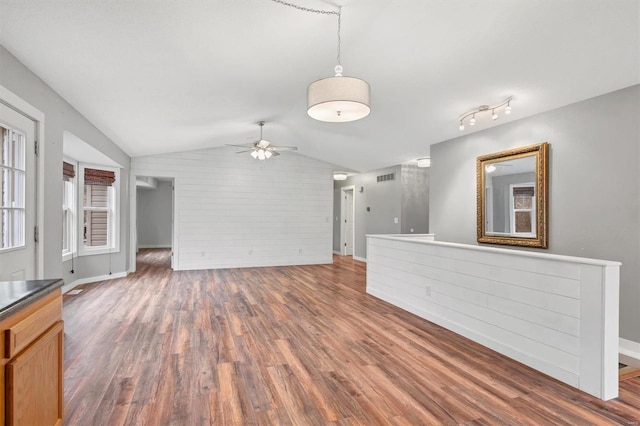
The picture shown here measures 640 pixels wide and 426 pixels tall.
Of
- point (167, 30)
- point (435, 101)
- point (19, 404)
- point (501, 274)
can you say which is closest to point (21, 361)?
point (19, 404)

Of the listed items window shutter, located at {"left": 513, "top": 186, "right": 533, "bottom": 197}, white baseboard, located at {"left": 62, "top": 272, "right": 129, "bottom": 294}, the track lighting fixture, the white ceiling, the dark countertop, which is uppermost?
the white ceiling

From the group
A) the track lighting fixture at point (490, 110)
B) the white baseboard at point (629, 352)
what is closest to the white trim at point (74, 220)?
the track lighting fixture at point (490, 110)

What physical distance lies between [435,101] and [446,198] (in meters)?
1.98

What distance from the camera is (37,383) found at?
151 cm

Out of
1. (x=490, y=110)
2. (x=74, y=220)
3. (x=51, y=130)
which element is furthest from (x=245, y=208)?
(x=490, y=110)

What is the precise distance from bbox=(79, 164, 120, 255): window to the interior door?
134 inches

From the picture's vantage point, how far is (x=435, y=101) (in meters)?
4.22

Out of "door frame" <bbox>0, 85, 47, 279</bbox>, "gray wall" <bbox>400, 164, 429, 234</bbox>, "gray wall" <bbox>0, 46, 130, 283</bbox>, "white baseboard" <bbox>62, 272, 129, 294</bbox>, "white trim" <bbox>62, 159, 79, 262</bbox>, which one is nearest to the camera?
"gray wall" <bbox>0, 46, 130, 283</bbox>

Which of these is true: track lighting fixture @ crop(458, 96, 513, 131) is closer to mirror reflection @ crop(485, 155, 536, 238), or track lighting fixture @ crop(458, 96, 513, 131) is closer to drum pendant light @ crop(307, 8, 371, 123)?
mirror reflection @ crop(485, 155, 536, 238)

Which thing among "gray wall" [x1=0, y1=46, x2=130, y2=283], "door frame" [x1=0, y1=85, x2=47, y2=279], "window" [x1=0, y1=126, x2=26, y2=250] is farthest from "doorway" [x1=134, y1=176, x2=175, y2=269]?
"window" [x1=0, y1=126, x2=26, y2=250]

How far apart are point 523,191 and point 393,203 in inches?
151

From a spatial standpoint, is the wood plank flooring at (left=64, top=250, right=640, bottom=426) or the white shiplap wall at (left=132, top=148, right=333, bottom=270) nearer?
the wood plank flooring at (left=64, top=250, right=640, bottom=426)

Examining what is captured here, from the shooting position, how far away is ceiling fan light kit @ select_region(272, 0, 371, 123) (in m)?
2.31

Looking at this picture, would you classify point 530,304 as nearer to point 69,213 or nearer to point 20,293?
point 20,293
